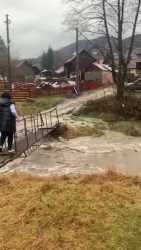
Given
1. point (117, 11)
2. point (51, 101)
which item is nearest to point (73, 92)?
point (51, 101)

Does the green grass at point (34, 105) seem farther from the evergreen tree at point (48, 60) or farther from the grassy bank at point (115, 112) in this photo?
the evergreen tree at point (48, 60)

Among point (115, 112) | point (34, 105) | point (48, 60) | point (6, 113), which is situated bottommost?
point (48, 60)

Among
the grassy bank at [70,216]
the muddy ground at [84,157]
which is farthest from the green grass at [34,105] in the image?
the grassy bank at [70,216]

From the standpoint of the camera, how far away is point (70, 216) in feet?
18.3

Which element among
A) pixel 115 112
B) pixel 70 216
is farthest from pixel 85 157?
pixel 115 112

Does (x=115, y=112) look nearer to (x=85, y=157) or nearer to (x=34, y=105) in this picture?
(x=34, y=105)

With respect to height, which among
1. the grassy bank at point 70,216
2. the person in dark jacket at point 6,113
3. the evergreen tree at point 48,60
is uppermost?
the person in dark jacket at point 6,113

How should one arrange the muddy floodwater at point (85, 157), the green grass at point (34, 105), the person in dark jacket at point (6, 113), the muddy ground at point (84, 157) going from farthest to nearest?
1. the green grass at point (34, 105)
2. the muddy floodwater at point (85, 157)
3. the muddy ground at point (84, 157)
4. the person in dark jacket at point (6, 113)

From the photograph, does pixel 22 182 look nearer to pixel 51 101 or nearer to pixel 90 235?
pixel 90 235

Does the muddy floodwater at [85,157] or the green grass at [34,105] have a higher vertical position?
the muddy floodwater at [85,157]

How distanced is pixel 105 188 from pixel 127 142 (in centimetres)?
995

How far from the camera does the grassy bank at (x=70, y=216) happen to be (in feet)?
16.2

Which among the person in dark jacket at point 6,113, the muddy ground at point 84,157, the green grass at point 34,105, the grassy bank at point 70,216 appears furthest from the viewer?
the green grass at point 34,105

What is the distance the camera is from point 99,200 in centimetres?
622
